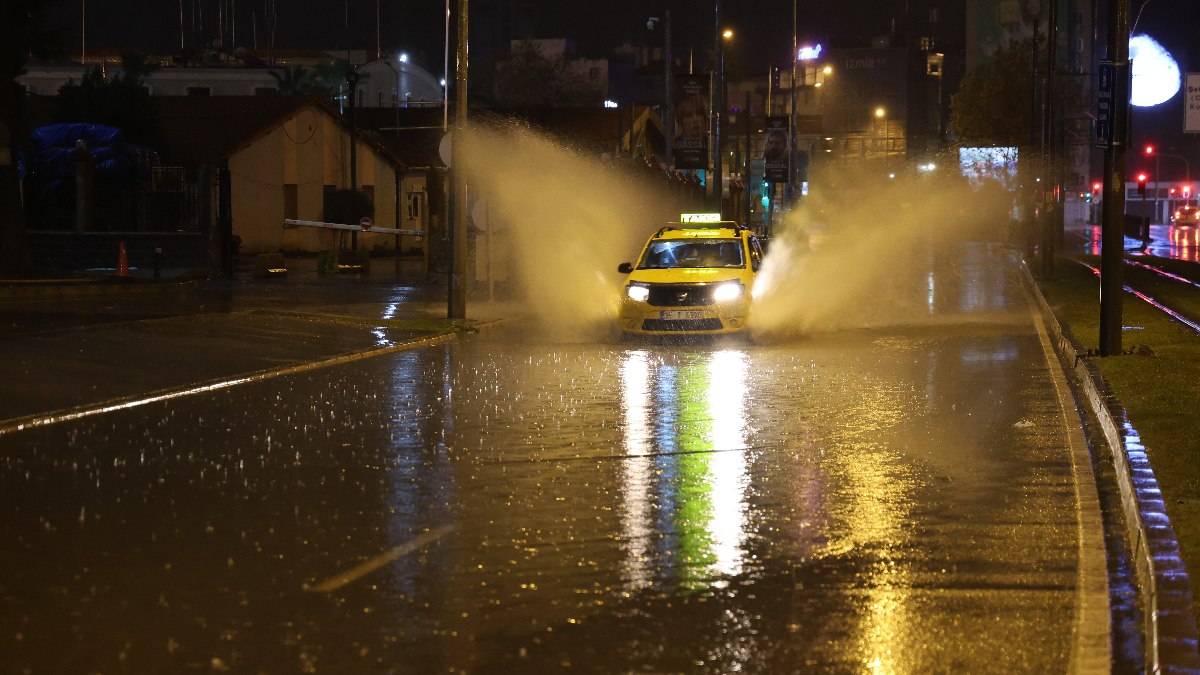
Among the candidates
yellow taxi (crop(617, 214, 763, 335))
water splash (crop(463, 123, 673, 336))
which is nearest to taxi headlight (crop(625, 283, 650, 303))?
yellow taxi (crop(617, 214, 763, 335))

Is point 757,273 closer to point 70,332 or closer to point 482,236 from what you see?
point 482,236

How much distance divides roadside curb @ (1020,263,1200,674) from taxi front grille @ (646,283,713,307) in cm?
826

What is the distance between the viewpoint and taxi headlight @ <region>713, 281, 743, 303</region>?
826 inches

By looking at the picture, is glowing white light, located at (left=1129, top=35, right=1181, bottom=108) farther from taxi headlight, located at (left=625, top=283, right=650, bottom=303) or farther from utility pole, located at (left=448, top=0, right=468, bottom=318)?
utility pole, located at (left=448, top=0, right=468, bottom=318)

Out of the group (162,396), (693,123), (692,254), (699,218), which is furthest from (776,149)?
(162,396)

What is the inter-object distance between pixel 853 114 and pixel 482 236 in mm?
142130

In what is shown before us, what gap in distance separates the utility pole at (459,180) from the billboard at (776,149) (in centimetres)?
3481

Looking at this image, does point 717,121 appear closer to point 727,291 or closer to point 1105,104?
point 727,291

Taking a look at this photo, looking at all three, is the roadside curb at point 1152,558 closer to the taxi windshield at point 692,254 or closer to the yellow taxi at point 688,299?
the yellow taxi at point 688,299

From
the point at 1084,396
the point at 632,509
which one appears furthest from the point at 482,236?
the point at 632,509

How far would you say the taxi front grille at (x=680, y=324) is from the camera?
20891 mm

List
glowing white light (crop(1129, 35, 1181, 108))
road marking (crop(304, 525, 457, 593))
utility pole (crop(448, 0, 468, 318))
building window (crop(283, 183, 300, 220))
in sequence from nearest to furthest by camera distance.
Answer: road marking (crop(304, 525, 457, 593)), utility pole (crop(448, 0, 468, 318)), glowing white light (crop(1129, 35, 1181, 108)), building window (crop(283, 183, 300, 220))

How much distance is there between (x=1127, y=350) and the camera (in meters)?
18.4

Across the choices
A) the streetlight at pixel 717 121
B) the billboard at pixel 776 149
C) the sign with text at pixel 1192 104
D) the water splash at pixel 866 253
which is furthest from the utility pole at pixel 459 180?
the billboard at pixel 776 149
